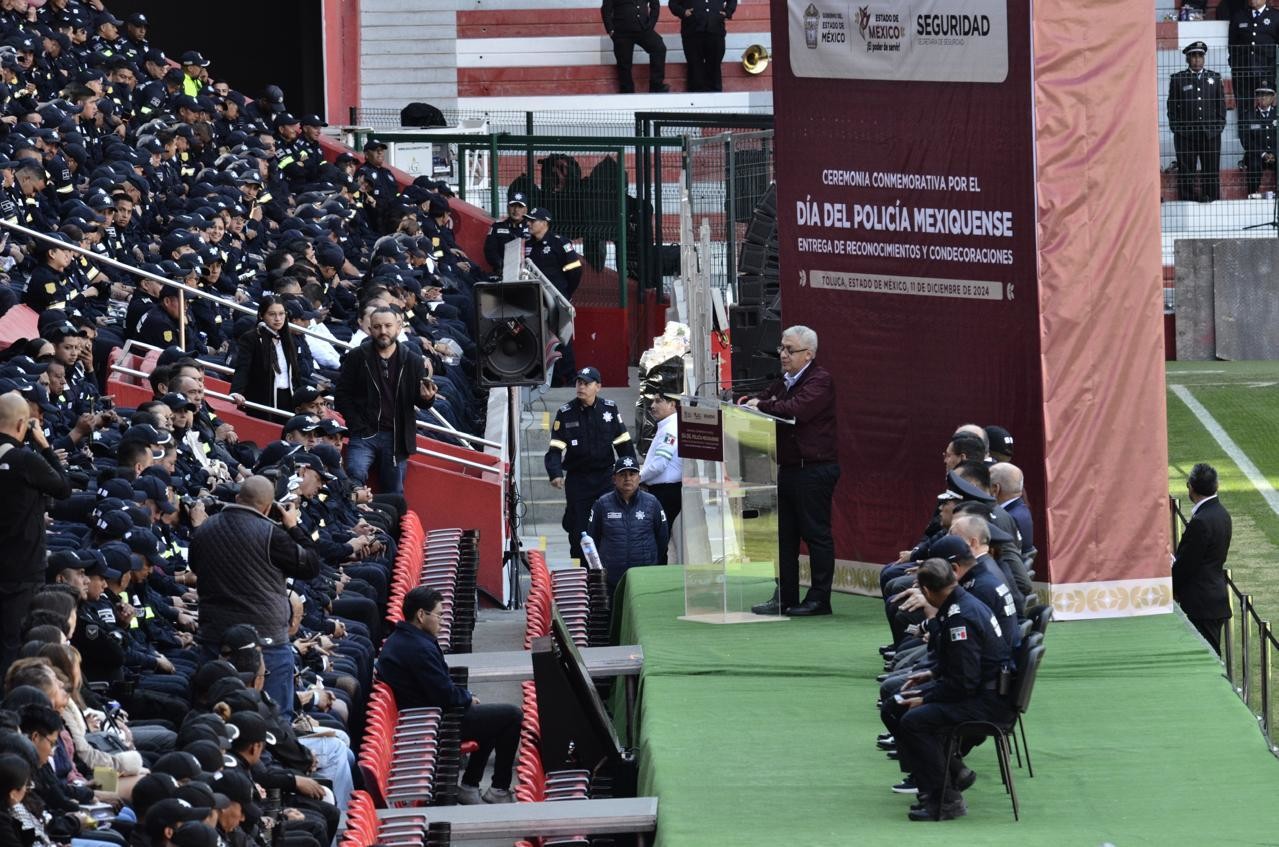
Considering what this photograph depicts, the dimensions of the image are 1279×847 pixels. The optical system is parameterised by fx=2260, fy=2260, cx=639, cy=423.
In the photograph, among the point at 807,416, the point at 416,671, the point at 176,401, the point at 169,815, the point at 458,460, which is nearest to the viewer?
the point at 169,815

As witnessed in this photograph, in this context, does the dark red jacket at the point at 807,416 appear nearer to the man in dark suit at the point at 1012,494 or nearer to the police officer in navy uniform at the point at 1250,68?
the man in dark suit at the point at 1012,494

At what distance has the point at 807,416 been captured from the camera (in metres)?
12.2

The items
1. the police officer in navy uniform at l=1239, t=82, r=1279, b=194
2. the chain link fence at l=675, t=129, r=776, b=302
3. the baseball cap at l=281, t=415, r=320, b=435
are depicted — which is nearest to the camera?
the baseball cap at l=281, t=415, r=320, b=435

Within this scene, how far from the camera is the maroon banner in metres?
12.5

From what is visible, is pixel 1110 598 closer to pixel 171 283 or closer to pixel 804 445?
pixel 804 445

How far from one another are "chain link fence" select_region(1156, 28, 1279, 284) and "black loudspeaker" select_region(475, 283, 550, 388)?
12.2 meters

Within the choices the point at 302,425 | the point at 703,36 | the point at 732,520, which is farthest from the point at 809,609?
Answer: the point at 703,36

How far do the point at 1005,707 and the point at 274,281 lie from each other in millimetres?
9775

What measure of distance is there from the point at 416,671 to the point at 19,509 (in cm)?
241

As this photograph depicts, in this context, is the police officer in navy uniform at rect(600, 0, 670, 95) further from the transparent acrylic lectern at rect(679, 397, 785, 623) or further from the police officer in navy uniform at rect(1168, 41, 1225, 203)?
the transparent acrylic lectern at rect(679, 397, 785, 623)

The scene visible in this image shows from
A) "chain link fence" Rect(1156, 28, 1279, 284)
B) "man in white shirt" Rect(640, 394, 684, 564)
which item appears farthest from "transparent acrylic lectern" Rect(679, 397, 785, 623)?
"chain link fence" Rect(1156, 28, 1279, 284)

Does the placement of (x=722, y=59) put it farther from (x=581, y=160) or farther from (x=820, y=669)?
(x=820, y=669)

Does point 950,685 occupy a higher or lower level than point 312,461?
lower

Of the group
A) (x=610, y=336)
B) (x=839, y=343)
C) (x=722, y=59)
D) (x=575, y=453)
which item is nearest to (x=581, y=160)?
(x=610, y=336)
